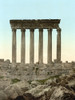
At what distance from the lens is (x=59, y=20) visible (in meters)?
92.6

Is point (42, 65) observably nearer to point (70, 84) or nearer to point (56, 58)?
point (56, 58)

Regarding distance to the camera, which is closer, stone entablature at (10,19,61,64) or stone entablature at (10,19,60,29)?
stone entablature at (10,19,61,64)

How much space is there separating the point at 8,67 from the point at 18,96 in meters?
29.5

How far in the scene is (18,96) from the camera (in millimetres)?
61250

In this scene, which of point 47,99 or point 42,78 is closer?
point 47,99

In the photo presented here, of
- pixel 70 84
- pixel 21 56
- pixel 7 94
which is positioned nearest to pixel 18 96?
pixel 7 94

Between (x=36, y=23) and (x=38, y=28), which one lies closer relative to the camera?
(x=36, y=23)

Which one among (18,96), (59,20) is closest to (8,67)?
(59,20)

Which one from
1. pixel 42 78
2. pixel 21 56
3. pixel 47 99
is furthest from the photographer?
pixel 21 56

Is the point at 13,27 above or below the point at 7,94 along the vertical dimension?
above

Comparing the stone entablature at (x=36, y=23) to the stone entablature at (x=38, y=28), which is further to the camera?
the stone entablature at (x=36, y=23)

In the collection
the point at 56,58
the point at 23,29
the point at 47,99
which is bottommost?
the point at 47,99

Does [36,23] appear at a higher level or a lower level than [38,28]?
higher

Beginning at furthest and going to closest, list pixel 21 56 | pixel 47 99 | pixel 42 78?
1. pixel 21 56
2. pixel 42 78
3. pixel 47 99
